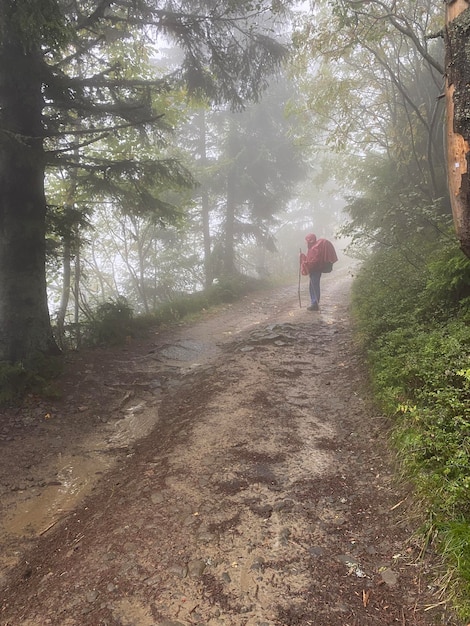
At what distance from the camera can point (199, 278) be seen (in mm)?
19188

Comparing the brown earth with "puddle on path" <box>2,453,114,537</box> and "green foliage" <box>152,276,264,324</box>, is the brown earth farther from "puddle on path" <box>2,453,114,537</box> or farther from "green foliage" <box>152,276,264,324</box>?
"green foliage" <box>152,276,264,324</box>

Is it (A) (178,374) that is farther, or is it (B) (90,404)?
(A) (178,374)

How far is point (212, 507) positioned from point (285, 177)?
60.9 ft

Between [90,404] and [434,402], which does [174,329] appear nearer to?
[90,404]

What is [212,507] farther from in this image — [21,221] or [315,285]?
[315,285]

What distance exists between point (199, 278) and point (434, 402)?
16.2 metres

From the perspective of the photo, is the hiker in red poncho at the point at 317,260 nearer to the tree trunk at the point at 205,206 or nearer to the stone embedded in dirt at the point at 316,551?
the tree trunk at the point at 205,206

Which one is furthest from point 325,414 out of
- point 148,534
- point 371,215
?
point 371,215

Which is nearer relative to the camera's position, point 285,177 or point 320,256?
point 320,256

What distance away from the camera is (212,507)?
3.42 metres

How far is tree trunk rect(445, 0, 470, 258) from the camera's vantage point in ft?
10.0

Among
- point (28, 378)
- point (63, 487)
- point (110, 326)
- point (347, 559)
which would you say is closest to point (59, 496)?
point (63, 487)

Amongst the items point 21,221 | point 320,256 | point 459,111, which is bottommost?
point 320,256

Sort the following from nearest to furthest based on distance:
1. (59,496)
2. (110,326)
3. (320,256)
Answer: (59,496), (110,326), (320,256)
